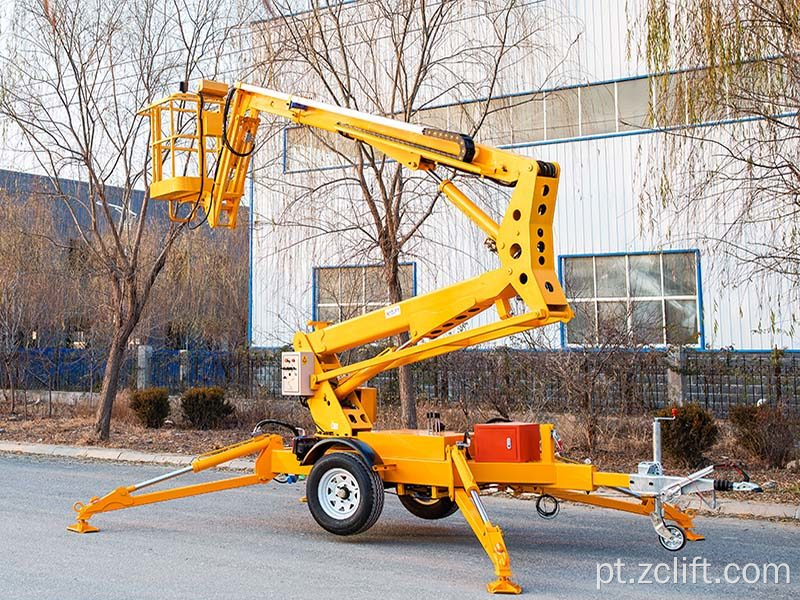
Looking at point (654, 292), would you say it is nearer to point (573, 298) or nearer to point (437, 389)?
point (573, 298)

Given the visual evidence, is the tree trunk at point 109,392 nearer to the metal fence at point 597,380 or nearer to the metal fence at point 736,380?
the metal fence at point 597,380

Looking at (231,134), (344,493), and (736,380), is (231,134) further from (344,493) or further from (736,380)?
(736,380)

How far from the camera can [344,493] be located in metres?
9.05

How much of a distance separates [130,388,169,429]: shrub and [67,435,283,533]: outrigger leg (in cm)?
1058

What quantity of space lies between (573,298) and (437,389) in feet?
10.4

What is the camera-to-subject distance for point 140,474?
1472 centimetres

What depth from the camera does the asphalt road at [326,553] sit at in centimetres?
723

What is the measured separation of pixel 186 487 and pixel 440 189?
400 cm

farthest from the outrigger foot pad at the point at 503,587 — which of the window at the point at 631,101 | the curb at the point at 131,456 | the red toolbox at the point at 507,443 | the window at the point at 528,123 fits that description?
the window at the point at 528,123

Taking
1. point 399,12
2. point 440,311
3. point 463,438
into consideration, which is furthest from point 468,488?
point 399,12

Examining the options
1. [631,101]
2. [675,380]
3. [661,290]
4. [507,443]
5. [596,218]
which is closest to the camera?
[507,443]

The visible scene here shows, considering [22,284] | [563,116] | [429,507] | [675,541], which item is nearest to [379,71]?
[563,116]

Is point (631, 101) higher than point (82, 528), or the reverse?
point (631, 101)

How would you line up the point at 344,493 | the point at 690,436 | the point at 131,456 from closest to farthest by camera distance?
the point at 344,493, the point at 690,436, the point at 131,456
